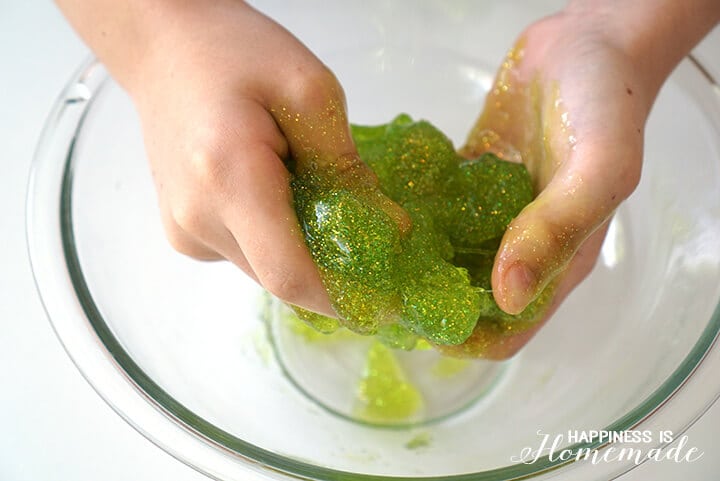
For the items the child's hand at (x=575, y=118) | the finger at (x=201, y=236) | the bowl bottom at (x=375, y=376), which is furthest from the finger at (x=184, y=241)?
the child's hand at (x=575, y=118)

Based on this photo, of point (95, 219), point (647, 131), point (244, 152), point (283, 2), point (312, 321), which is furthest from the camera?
point (283, 2)

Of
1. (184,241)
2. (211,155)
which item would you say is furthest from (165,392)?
(211,155)

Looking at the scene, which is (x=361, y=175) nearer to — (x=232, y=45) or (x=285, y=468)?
(x=232, y=45)

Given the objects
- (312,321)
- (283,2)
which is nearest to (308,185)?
(312,321)

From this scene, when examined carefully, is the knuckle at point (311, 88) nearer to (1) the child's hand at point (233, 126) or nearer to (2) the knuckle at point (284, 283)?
(1) the child's hand at point (233, 126)

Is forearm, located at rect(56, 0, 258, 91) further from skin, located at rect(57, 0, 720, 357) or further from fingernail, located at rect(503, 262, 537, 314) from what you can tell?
fingernail, located at rect(503, 262, 537, 314)

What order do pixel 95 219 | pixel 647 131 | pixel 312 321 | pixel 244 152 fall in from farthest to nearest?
1. pixel 647 131
2. pixel 95 219
3. pixel 312 321
4. pixel 244 152
